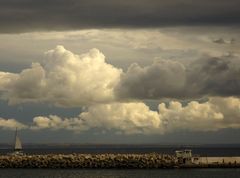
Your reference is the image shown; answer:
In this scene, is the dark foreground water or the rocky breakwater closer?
the dark foreground water

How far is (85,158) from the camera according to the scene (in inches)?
3531

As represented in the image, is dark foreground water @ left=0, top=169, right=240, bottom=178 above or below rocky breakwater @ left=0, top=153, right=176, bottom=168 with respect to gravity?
below

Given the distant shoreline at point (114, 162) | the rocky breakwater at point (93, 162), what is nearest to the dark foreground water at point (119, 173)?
the distant shoreline at point (114, 162)

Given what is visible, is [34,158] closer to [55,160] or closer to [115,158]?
[55,160]

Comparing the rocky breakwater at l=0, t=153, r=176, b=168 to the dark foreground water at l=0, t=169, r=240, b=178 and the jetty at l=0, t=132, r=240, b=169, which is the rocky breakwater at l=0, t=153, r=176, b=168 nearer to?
the jetty at l=0, t=132, r=240, b=169

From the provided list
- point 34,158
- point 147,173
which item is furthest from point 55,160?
point 147,173

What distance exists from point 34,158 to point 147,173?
65.2 ft

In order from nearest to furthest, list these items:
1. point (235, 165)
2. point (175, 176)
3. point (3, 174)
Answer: point (175, 176) → point (3, 174) → point (235, 165)

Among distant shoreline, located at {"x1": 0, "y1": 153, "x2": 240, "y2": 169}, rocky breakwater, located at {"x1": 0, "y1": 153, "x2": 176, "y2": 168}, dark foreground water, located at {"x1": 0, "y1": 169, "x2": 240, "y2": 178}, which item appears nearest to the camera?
dark foreground water, located at {"x1": 0, "y1": 169, "x2": 240, "y2": 178}

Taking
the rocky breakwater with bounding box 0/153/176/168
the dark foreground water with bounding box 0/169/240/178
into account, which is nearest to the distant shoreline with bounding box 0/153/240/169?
the rocky breakwater with bounding box 0/153/176/168

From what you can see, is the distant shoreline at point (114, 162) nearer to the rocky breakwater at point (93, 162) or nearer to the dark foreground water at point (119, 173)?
the rocky breakwater at point (93, 162)

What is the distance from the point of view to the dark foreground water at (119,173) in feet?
254

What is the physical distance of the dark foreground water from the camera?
254 ft

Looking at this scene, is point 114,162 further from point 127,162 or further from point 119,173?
point 119,173
